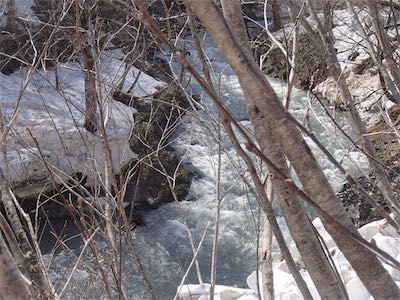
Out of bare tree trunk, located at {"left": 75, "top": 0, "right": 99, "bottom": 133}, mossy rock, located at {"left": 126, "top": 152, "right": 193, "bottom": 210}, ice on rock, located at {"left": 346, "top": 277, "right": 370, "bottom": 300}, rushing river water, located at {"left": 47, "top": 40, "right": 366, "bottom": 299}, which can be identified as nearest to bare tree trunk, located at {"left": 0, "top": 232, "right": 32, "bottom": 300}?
bare tree trunk, located at {"left": 75, "top": 0, "right": 99, "bottom": 133}

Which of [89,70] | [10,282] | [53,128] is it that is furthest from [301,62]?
[10,282]

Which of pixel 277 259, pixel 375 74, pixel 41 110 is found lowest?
pixel 277 259

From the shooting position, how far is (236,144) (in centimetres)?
99

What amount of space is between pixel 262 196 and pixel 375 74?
9.17 metres

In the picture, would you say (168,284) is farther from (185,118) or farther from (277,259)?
(185,118)

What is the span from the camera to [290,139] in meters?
0.90

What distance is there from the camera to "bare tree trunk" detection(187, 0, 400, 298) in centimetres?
83

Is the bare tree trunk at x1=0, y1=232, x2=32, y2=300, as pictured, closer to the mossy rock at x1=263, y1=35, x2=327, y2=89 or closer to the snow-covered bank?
the snow-covered bank

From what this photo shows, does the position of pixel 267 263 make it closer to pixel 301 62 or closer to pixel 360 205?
pixel 360 205

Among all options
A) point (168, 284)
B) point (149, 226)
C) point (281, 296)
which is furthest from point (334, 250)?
point (149, 226)

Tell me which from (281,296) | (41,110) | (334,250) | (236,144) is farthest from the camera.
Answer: (41,110)

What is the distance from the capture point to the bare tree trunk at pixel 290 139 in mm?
832

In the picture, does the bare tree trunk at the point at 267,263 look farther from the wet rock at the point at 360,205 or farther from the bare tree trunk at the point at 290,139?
the wet rock at the point at 360,205

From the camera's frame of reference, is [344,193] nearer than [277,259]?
No
